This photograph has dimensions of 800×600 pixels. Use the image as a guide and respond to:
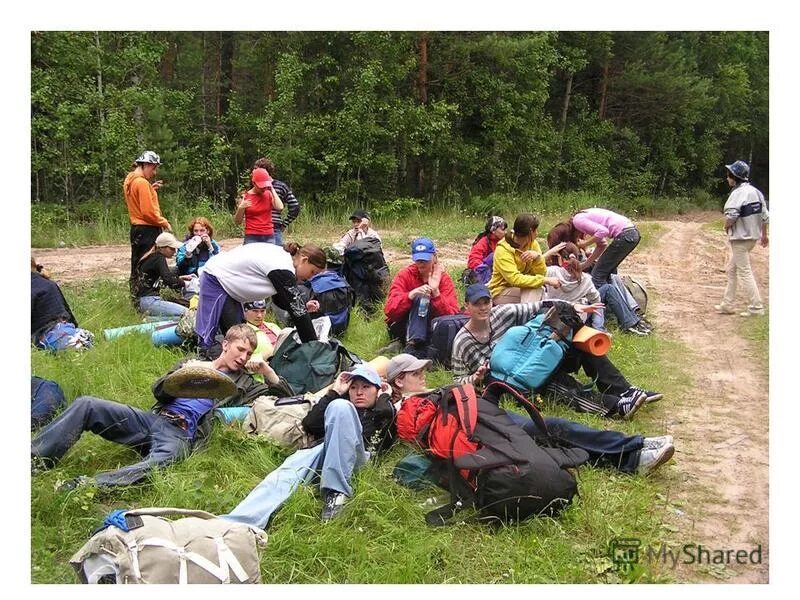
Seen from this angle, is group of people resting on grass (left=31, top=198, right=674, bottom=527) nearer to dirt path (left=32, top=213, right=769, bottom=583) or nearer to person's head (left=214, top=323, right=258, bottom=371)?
person's head (left=214, top=323, right=258, bottom=371)

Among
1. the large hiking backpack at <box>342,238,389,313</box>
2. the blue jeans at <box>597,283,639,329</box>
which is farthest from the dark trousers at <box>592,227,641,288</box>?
the large hiking backpack at <box>342,238,389,313</box>

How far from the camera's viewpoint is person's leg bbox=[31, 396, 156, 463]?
148 inches

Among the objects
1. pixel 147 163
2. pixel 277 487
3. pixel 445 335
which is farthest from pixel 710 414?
pixel 147 163

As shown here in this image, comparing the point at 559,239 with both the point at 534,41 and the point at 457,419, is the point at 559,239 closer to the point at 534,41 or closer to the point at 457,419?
the point at 457,419

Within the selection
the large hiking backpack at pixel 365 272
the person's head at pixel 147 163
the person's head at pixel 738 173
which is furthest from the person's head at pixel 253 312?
the person's head at pixel 738 173

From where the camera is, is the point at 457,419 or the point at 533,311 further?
the point at 533,311

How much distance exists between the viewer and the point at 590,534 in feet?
11.5

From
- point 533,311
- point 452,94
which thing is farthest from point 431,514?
point 452,94

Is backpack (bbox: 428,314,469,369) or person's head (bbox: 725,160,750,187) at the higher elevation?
person's head (bbox: 725,160,750,187)

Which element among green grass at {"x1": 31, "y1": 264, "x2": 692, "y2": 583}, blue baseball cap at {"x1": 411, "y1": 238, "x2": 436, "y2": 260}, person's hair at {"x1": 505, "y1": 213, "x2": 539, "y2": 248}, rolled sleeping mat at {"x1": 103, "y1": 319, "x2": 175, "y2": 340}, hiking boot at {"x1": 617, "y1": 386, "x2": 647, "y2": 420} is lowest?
green grass at {"x1": 31, "y1": 264, "x2": 692, "y2": 583}

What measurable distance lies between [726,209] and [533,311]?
3.42 meters

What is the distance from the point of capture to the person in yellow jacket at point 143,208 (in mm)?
7391

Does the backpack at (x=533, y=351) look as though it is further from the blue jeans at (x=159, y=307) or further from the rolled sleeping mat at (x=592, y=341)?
the blue jeans at (x=159, y=307)

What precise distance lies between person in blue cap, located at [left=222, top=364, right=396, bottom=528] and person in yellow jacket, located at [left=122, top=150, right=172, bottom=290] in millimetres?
4119
